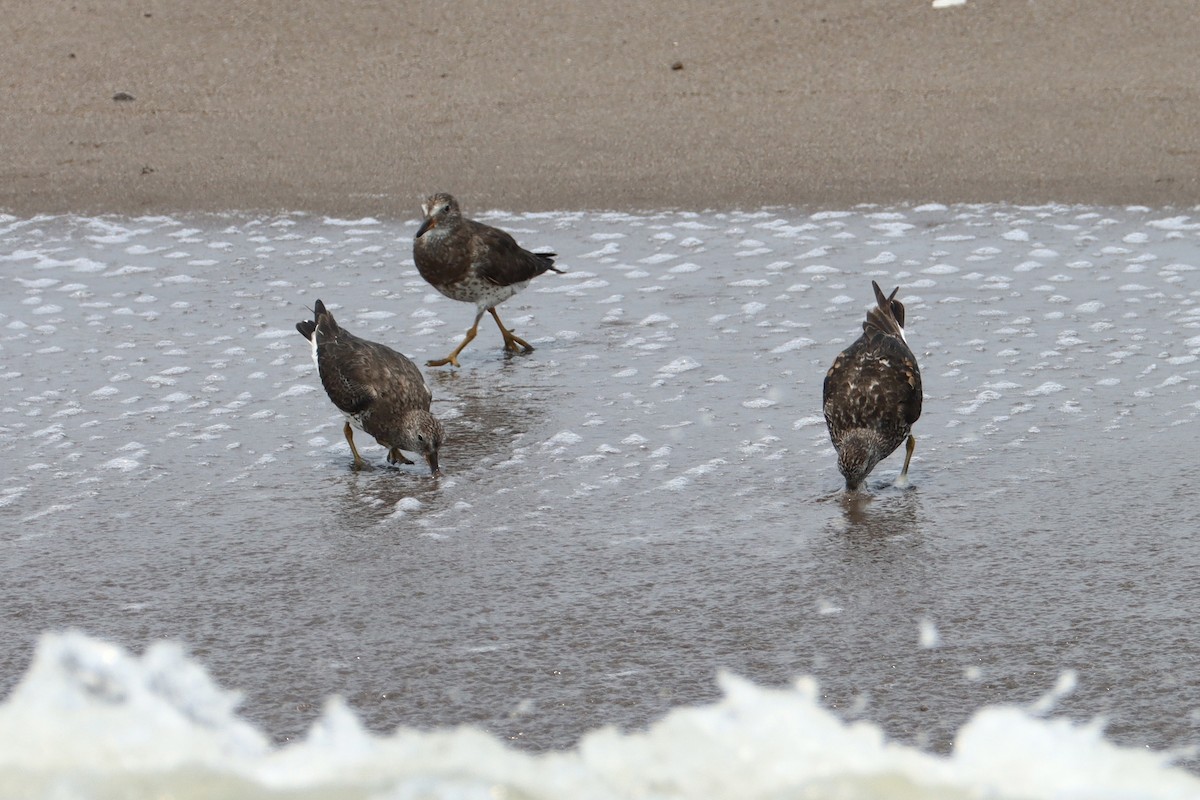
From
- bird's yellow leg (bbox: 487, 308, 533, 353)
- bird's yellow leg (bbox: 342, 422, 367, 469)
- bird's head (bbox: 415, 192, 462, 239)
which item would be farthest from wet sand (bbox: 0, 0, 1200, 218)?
bird's yellow leg (bbox: 342, 422, 367, 469)

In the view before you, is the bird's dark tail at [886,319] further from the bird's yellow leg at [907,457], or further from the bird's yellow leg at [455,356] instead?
the bird's yellow leg at [455,356]

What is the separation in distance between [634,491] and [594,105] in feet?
30.7

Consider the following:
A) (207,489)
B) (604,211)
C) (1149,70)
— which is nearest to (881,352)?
(207,489)

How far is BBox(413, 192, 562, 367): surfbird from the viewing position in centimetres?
1034

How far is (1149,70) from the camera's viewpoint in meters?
16.4

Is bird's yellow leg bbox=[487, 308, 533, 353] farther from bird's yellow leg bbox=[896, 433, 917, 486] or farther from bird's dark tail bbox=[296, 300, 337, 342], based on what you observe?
bird's yellow leg bbox=[896, 433, 917, 486]

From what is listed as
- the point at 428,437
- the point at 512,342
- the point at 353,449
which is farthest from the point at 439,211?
the point at 428,437

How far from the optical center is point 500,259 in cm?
1043

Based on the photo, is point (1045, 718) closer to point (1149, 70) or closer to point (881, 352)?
point (881, 352)

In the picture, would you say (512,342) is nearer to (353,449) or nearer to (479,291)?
(479,291)

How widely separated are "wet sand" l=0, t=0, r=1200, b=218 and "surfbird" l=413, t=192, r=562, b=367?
3.27m

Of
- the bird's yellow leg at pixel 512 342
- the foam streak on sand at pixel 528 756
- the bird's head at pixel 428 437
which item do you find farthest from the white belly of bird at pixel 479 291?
the foam streak on sand at pixel 528 756

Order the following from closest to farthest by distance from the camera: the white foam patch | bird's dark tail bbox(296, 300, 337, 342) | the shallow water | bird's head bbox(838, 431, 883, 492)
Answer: the shallow water
bird's head bbox(838, 431, 883, 492)
bird's dark tail bbox(296, 300, 337, 342)
the white foam patch

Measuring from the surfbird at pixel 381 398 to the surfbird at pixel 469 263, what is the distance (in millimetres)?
1699
